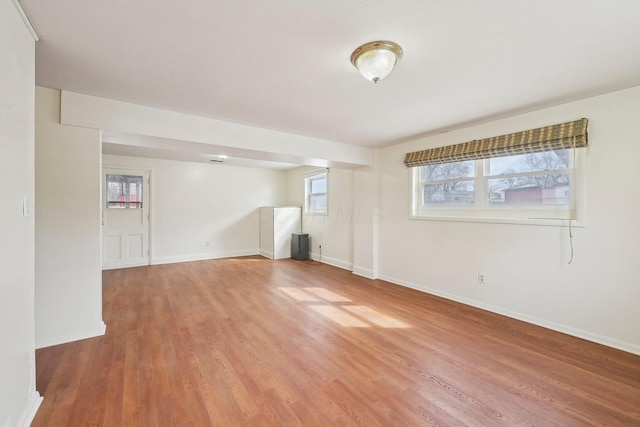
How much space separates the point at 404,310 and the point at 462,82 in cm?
249

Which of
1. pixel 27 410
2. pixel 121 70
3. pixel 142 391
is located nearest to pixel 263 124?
pixel 121 70

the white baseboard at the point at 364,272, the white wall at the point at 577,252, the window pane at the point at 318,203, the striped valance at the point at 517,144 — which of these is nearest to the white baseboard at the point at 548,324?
the white wall at the point at 577,252

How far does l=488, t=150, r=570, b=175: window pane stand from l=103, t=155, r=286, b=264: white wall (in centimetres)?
521

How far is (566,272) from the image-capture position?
2670 mm

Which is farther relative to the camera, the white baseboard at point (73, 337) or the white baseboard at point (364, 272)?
the white baseboard at point (364, 272)

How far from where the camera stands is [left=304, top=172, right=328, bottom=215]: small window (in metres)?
6.20

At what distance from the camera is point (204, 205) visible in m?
6.22

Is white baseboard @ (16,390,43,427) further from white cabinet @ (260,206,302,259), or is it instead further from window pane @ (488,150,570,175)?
white cabinet @ (260,206,302,259)

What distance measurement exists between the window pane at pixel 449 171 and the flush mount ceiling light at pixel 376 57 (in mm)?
2265

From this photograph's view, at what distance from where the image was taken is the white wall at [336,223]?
5371mm

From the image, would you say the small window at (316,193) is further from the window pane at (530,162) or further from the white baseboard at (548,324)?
the window pane at (530,162)

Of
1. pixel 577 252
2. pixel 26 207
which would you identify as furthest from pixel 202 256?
pixel 577 252

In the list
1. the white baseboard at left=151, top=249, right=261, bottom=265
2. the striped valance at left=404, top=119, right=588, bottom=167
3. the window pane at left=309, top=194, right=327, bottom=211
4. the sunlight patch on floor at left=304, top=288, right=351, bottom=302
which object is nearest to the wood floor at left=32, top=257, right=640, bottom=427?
the sunlight patch on floor at left=304, top=288, right=351, bottom=302

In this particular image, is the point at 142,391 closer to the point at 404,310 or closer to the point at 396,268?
the point at 404,310
